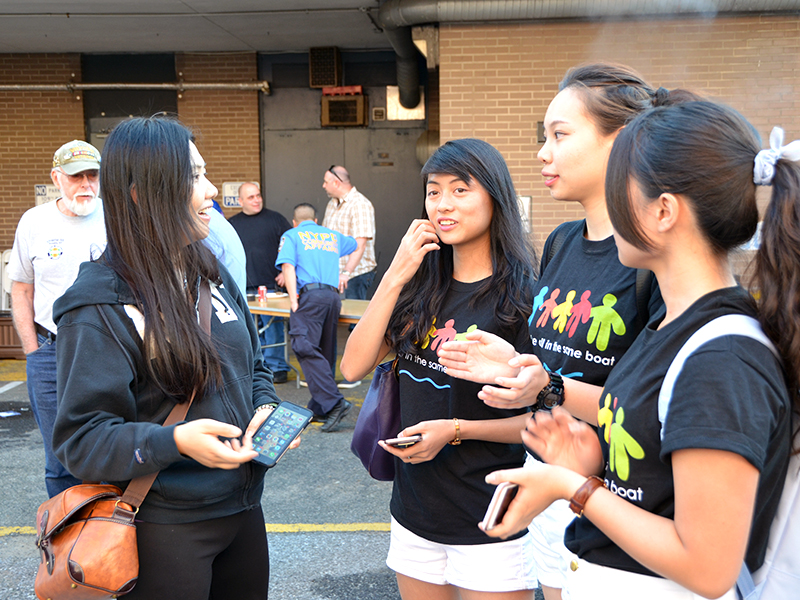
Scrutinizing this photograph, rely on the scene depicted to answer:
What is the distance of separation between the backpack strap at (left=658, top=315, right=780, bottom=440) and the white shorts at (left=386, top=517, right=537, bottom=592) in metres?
0.93

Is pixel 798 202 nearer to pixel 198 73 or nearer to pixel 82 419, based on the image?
pixel 82 419

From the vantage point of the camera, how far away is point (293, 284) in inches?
252

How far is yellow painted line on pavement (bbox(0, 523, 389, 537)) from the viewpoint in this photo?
154 inches

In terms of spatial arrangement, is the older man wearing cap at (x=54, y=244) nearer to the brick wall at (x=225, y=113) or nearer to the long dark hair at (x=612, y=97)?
the long dark hair at (x=612, y=97)

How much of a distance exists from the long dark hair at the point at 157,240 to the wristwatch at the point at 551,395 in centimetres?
82

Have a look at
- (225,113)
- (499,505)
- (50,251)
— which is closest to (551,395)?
(499,505)

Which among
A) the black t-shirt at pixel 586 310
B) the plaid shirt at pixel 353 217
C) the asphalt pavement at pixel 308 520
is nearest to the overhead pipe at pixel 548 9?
the plaid shirt at pixel 353 217

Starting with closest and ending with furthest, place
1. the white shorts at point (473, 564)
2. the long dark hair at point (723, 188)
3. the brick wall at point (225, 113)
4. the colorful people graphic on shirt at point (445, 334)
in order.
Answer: the long dark hair at point (723, 188)
the white shorts at point (473, 564)
the colorful people graphic on shirt at point (445, 334)
the brick wall at point (225, 113)

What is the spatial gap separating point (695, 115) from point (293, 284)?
5407 mm

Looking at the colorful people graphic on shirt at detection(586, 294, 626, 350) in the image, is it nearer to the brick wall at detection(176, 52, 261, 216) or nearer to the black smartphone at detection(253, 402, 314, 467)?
the black smartphone at detection(253, 402, 314, 467)

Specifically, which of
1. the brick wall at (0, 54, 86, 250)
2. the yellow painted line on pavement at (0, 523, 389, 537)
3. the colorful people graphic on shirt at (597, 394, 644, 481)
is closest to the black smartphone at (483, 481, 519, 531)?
the colorful people graphic on shirt at (597, 394, 644, 481)

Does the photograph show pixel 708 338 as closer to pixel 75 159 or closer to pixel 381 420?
pixel 381 420

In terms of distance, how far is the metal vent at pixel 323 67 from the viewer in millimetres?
Result: 10688

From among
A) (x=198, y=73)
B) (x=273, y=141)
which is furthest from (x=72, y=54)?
(x=273, y=141)
